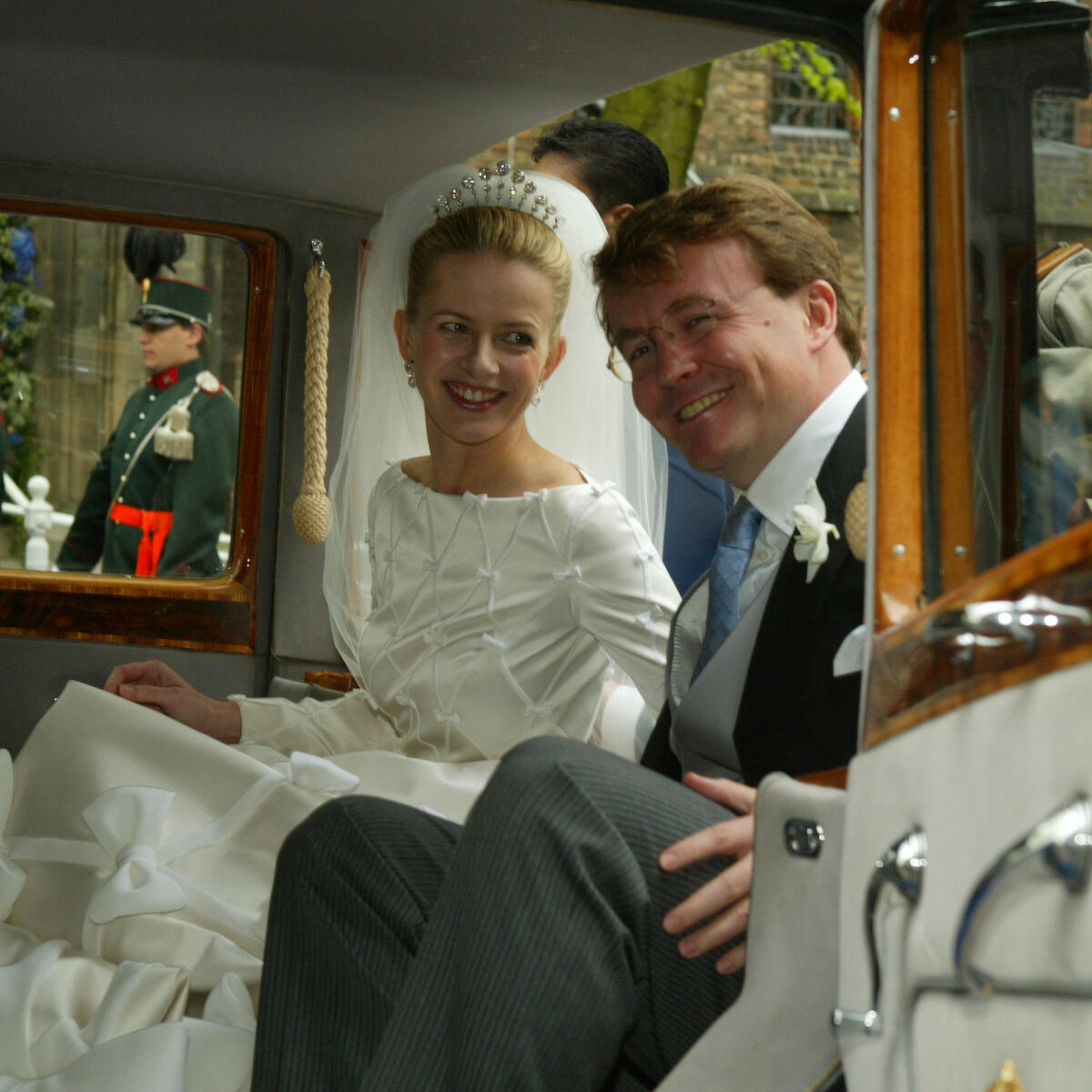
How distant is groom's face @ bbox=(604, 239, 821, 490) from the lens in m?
1.78

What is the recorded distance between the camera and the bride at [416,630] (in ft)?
5.86

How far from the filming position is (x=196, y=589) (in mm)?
2518

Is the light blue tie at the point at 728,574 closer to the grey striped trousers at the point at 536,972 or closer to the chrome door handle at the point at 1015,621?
the grey striped trousers at the point at 536,972

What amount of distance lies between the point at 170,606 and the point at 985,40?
1.81 m

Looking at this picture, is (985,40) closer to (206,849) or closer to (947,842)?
(947,842)

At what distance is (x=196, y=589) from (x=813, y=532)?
4.57 ft

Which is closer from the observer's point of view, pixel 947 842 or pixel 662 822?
pixel 947 842

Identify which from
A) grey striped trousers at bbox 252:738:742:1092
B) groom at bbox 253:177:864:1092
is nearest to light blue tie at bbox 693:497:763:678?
groom at bbox 253:177:864:1092

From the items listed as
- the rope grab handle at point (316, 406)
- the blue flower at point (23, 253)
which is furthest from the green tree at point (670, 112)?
the blue flower at point (23, 253)

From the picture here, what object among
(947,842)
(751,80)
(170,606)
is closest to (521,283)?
(170,606)

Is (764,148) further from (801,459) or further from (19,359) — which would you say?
(801,459)

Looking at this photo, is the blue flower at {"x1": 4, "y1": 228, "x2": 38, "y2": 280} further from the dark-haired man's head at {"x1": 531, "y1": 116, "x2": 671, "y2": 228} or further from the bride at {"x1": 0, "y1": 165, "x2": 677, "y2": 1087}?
the dark-haired man's head at {"x1": 531, "y1": 116, "x2": 671, "y2": 228}

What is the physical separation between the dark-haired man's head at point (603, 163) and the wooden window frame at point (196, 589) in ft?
2.29

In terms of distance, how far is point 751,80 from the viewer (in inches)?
494
